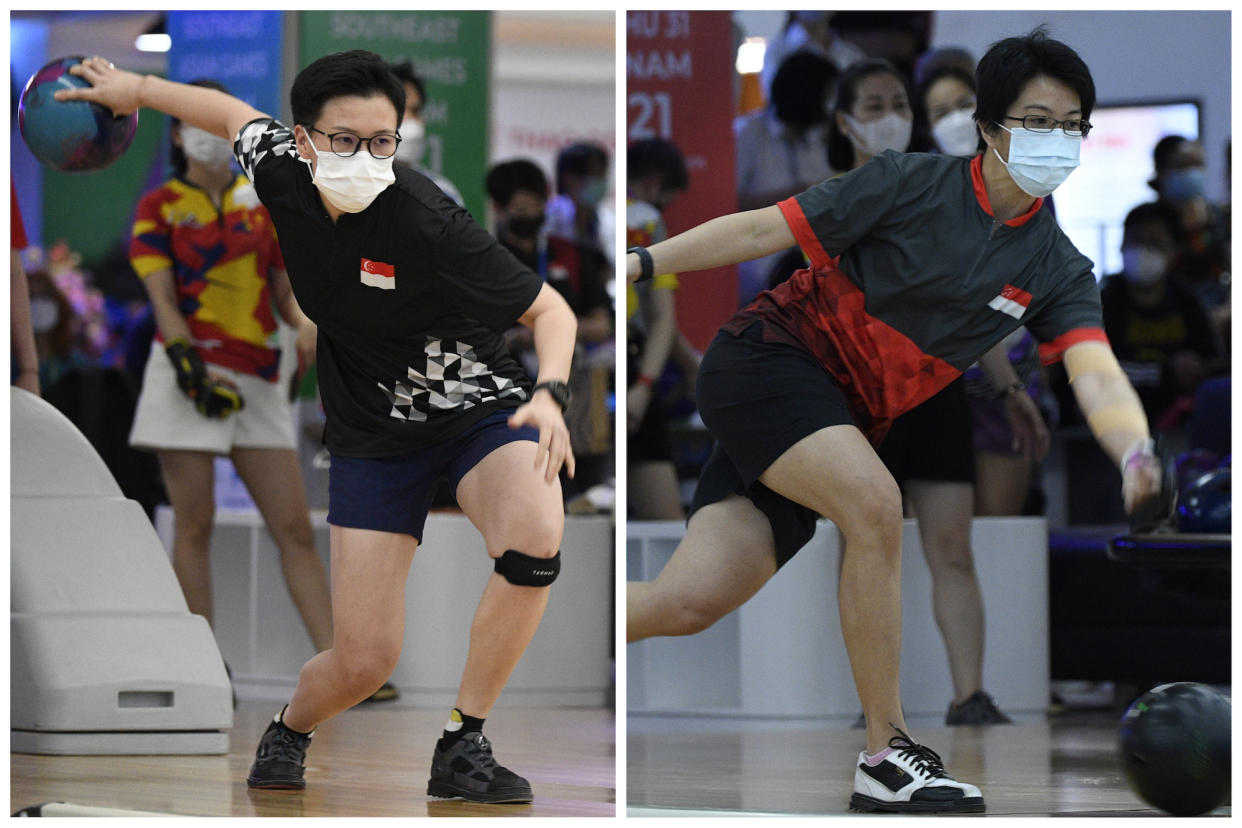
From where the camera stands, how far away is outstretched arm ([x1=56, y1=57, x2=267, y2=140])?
131 inches

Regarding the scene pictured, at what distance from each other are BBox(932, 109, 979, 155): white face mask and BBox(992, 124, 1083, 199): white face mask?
1583 millimetres

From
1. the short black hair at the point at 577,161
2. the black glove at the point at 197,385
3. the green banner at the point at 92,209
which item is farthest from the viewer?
the green banner at the point at 92,209

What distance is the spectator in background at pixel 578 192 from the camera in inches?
249

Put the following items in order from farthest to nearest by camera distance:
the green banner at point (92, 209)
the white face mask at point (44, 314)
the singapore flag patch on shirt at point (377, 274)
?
the green banner at point (92, 209)
the white face mask at point (44, 314)
the singapore flag patch on shirt at point (377, 274)

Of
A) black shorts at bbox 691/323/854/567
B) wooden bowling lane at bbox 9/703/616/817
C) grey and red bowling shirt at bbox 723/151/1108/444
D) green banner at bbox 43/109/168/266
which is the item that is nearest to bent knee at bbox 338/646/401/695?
wooden bowling lane at bbox 9/703/616/817

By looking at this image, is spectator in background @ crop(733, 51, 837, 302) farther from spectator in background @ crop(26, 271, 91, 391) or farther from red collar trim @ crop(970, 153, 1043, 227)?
spectator in background @ crop(26, 271, 91, 391)

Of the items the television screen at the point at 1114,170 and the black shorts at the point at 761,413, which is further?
the television screen at the point at 1114,170

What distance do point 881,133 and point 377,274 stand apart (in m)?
1.53

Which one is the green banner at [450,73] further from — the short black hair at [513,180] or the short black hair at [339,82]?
the short black hair at [339,82]

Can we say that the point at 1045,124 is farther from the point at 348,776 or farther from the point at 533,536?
the point at 348,776

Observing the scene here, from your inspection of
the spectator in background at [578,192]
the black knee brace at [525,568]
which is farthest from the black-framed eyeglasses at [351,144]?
the spectator in background at [578,192]

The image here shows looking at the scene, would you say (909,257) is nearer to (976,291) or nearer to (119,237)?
(976,291)

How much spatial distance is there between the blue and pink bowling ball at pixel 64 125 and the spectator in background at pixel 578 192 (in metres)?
2.67

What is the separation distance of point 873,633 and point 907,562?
6.47ft
